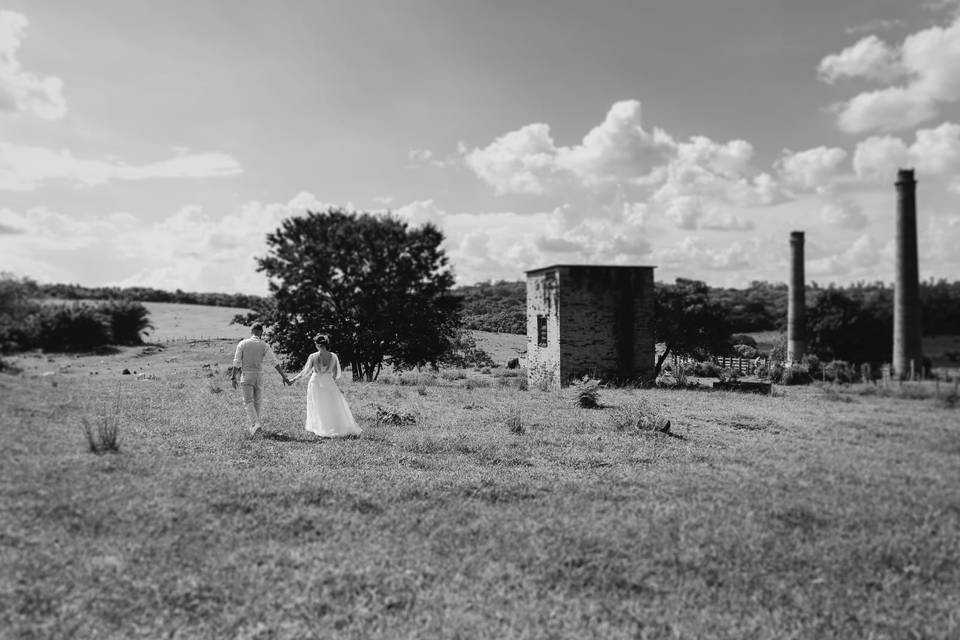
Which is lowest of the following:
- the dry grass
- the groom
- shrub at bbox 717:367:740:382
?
shrub at bbox 717:367:740:382

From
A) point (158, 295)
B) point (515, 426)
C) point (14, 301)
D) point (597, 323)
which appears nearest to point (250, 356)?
point (515, 426)

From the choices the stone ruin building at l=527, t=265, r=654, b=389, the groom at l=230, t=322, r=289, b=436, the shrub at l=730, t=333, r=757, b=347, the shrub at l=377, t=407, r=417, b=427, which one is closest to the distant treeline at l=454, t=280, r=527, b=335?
the shrub at l=730, t=333, r=757, b=347

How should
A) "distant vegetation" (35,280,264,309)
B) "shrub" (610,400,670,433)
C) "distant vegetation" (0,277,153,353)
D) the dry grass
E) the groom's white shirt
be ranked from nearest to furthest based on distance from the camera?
1. the dry grass
2. the groom's white shirt
3. "shrub" (610,400,670,433)
4. "distant vegetation" (0,277,153,353)
5. "distant vegetation" (35,280,264,309)

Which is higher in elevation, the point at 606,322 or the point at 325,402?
the point at 606,322

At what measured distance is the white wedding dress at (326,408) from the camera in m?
11.9

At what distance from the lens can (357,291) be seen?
32750 mm

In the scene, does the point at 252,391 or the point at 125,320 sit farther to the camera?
the point at 125,320

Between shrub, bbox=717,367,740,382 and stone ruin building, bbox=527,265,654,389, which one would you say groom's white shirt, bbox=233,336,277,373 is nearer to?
stone ruin building, bbox=527,265,654,389

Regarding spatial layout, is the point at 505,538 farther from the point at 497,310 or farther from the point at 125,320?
the point at 125,320

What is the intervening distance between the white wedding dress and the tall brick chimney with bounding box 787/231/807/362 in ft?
134

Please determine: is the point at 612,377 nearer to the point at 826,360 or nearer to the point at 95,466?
the point at 95,466

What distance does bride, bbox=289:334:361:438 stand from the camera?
11.9 metres

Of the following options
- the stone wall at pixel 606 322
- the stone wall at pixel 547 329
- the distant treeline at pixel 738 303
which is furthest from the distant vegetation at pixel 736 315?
the stone wall at pixel 606 322

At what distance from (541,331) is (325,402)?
17468 mm
